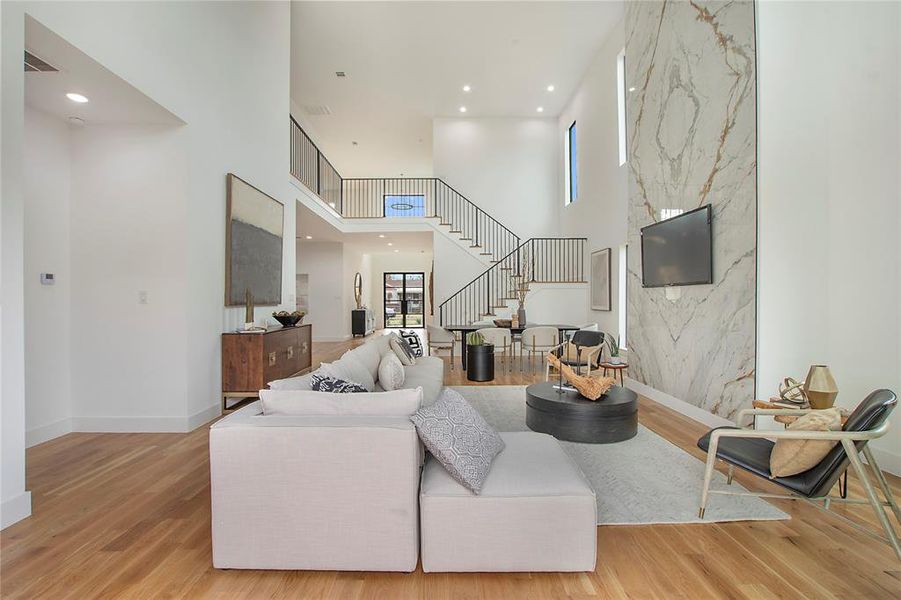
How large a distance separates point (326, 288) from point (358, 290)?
2.18 m

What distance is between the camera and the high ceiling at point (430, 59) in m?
6.76

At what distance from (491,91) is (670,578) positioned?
9503 millimetres

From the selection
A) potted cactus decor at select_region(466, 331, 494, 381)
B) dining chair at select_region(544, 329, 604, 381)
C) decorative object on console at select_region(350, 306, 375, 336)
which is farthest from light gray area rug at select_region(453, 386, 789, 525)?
decorative object on console at select_region(350, 306, 375, 336)

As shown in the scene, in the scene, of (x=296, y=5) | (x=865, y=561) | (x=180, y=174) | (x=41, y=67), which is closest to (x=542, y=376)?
(x=865, y=561)

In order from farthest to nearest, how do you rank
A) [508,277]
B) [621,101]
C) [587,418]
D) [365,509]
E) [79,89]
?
[508,277] < [621,101] < [587,418] < [79,89] < [365,509]

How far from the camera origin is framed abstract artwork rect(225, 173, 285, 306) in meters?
4.53

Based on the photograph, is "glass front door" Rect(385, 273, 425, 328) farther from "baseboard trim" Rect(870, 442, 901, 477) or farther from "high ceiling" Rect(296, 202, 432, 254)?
"baseboard trim" Rect(870, 442, 901, 477)

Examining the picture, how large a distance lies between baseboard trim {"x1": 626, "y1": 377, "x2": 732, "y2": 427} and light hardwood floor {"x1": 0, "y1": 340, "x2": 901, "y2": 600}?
1.20m

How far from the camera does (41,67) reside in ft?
9.34

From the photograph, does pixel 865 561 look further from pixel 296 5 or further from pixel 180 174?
pixel 296 5

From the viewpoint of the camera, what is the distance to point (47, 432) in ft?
11.6

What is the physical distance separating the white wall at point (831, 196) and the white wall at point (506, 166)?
730 cm

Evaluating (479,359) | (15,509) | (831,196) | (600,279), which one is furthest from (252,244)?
(600,279)

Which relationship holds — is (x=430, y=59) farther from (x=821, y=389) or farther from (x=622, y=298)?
(x=821, y=389)
